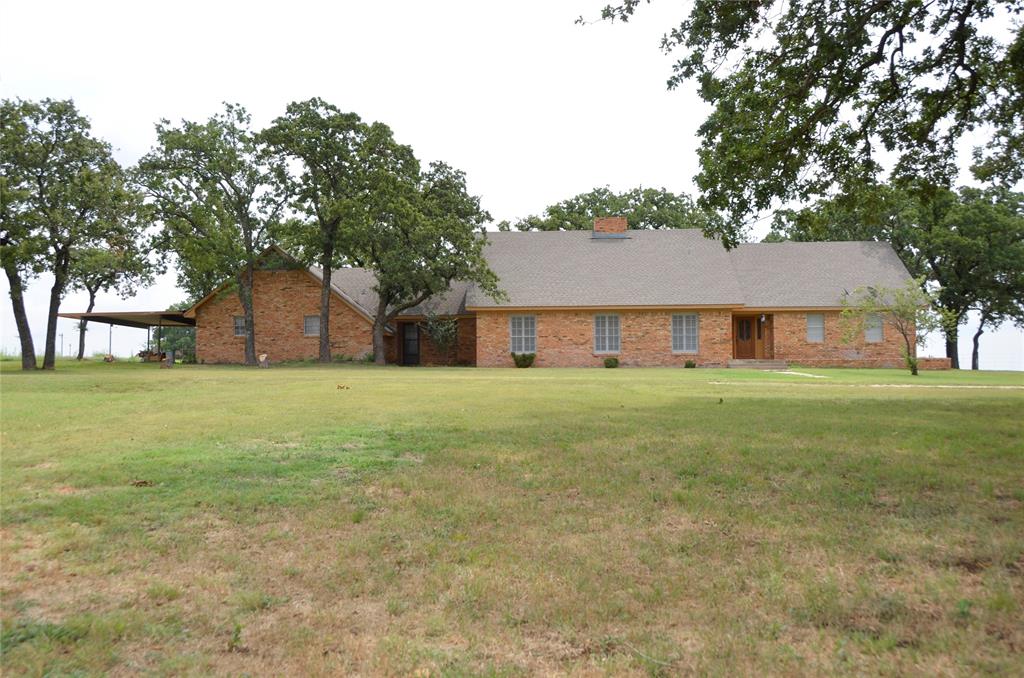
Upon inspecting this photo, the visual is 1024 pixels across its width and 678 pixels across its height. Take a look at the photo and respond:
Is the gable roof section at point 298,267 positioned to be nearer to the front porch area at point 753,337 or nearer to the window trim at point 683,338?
the window trim at point 683,338

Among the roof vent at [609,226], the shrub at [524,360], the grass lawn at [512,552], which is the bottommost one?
the grass lawn at [512,552]

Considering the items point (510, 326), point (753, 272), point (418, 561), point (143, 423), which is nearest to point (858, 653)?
point (418, 561)

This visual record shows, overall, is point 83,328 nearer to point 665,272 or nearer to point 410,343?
point 410,343

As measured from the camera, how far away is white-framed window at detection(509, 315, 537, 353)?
35.1 metres

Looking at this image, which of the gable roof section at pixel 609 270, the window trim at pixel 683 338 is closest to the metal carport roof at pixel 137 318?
the gable roof section at pixel 609 270

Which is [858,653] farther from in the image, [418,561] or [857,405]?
[857,405]

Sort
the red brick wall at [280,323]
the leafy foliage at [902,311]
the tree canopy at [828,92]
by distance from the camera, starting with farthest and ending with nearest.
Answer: the red brick wall at [280,323] → the leafy foliage at [902,311] → the tree canopy at [828,92]

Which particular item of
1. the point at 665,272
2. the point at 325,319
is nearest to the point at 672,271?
the point at 665,272

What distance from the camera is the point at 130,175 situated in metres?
34.7

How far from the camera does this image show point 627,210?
51250mm

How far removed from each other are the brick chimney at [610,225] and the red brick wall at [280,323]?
1374 centimetres

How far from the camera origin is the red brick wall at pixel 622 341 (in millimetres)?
34219

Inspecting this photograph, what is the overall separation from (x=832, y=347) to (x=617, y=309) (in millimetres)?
10767

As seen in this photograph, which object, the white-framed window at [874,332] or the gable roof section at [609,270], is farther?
the gable roof section at [609,270]
